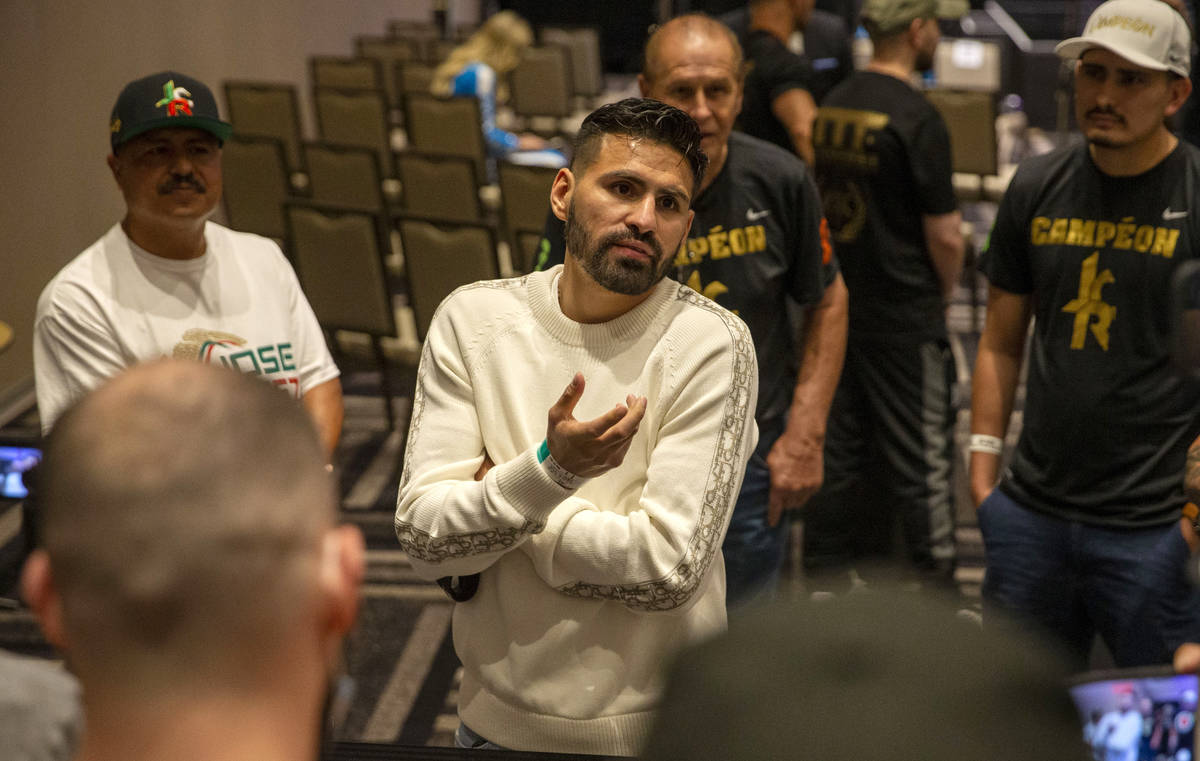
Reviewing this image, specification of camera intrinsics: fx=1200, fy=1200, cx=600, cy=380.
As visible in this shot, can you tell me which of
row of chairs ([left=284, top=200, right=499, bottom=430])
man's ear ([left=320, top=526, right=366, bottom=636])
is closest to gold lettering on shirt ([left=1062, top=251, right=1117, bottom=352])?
man's ear ([left=320, top=526, right=366, bottom=636])

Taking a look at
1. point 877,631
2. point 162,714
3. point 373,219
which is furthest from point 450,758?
point 373,219

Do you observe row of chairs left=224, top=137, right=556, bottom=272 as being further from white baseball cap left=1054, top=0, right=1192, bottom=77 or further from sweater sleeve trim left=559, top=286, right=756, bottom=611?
sweater sleeve trim left=559, top=286, right=756, bottom=611

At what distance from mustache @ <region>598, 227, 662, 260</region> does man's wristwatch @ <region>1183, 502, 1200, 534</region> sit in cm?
94

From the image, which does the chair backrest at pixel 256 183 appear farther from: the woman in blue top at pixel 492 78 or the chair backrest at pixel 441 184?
the woman in blue top at pixel 492 78

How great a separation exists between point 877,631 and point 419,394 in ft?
4.00

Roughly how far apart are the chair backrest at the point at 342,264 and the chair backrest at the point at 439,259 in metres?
0.11

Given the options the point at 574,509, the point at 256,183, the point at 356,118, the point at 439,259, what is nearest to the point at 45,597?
the point at 574,509

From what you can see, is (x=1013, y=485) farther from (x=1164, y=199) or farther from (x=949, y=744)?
(x=949, y=744)

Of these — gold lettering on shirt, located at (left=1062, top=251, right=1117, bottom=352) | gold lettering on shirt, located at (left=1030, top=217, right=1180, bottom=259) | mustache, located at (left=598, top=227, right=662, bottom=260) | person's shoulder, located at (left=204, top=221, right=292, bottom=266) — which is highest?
mustache, located at (left=598, top=227, right=662, bottom=260)

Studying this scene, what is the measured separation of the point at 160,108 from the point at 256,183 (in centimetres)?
349

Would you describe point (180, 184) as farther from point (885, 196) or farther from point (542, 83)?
point (542, 83)

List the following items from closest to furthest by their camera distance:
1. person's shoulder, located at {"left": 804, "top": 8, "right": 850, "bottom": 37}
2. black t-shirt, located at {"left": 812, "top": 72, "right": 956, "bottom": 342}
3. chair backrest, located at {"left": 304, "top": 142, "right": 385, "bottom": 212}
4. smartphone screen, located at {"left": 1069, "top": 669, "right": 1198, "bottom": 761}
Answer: smartphone screen, located at {"left": 1069, "top": 669, "right": 1198, "bottom": 761}
black t-shirt, located at {"left": 812, "top": 72, "right": 956, "bottom": 342}
person's shoulder, located at {"left": 804, "top": 8, "right": 850, "bottom": 37}
chair backrest, located at {"left": 304, "top": 142, "right": 385, "bottom": 212}

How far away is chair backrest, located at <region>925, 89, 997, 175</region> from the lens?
6.07 metres

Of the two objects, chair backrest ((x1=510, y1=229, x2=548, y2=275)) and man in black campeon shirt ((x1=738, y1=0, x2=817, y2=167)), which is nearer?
man in black campeon shirt ((x1=738, y1=0, x2=817, y2=167))
